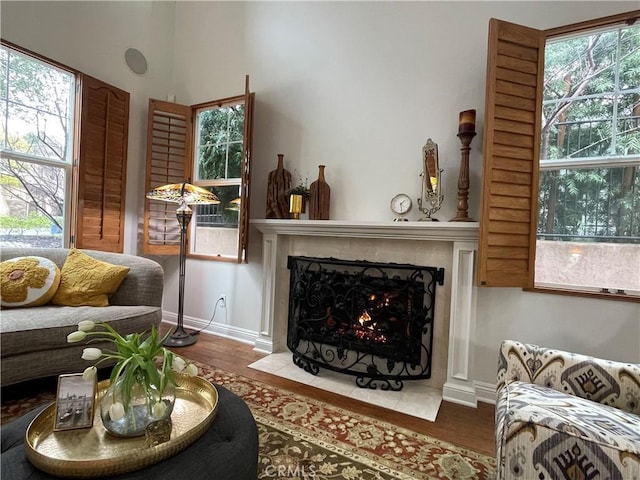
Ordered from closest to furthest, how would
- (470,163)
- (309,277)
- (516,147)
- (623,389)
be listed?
(623,389)
(516,147)
(470,163)
(309,277)

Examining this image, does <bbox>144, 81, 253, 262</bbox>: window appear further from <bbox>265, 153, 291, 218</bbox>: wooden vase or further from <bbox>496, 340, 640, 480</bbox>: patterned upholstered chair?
<bbox>496, 340, 640, 480</bbox>: patterned upholstered chair

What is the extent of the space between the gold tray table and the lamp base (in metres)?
1.82

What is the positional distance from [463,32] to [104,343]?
329 cm

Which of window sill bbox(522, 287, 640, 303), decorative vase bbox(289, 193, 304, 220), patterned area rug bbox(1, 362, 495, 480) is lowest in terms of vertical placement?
patterned area rug bbox(1, 362, 495, 480)

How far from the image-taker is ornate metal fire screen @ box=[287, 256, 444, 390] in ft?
7.12

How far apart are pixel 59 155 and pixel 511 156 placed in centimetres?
369

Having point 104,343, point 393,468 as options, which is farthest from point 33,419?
point 393,468

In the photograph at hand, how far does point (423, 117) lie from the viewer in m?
2.29

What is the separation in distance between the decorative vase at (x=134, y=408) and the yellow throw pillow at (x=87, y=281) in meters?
1.60

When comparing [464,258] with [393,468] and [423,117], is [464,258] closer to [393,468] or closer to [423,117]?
[423,117]

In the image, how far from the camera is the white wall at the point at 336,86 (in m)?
2.02

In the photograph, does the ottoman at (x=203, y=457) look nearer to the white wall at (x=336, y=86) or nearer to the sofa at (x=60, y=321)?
the sofa at (x=60, y=321)

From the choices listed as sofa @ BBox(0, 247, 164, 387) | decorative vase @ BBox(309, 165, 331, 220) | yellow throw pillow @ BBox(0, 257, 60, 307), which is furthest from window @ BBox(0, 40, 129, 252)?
decorative vase @ BBox(309, 165, 331, 220)

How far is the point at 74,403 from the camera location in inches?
38.5
